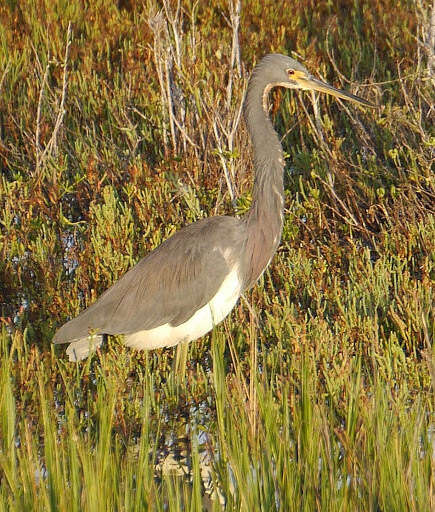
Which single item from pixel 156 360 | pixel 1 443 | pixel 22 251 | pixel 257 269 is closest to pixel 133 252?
pixel 22 251

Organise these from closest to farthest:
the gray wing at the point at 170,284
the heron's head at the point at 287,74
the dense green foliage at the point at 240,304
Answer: the dense green foliage at the point at 240,304
the gray wing at the point at 170,284
the heron's head at the point at 287,74

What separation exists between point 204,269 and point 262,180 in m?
0.47

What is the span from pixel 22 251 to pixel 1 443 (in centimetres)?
220

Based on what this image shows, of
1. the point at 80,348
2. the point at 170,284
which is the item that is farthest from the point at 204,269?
the point at 80,348

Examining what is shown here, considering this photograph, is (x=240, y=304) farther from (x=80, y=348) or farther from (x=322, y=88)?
(x=322, y=88)

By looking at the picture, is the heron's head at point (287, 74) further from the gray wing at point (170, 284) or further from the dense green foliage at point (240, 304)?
the dense green foliage at point (240, 304)

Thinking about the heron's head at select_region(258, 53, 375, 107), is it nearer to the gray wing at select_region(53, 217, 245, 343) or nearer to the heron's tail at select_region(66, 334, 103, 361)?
the gray wing at select_region(53, 217, 245, 343)

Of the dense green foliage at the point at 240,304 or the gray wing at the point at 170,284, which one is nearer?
the dense green foliage at the point at 240,304

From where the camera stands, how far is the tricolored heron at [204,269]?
4.21m

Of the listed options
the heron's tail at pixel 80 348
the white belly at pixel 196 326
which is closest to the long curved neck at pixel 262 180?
the white belly at pixel 196 326

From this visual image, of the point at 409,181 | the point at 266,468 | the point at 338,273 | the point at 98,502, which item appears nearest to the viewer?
the point at 98,502

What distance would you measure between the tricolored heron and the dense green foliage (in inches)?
6.6

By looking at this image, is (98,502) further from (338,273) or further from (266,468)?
(338,273)

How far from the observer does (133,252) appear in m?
5.60
